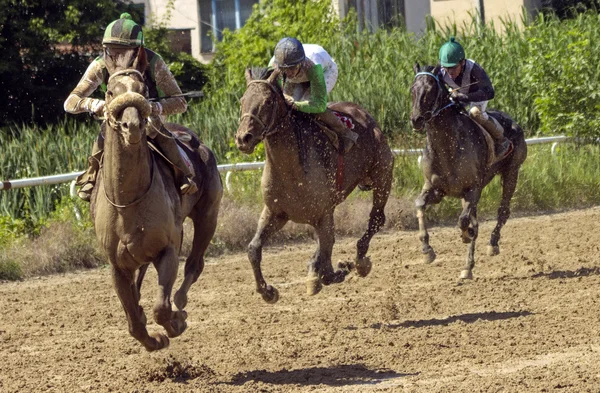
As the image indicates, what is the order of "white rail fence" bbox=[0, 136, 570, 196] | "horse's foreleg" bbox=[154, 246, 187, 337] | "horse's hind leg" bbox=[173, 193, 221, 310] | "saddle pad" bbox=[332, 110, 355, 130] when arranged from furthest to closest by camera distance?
"white rail fence" bbox=[0, 136, 570, 196]
"saddle pad" bbox=[332, 110, 355, 130]
"horse's hind leg" bbox=[173, 193, 221, 310]
"horse's foreleg" bbox=[154, 246, 187, 337]

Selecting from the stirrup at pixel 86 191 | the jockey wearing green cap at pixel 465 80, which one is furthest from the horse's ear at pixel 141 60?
the jockey wearing green cap at pixel 465 80

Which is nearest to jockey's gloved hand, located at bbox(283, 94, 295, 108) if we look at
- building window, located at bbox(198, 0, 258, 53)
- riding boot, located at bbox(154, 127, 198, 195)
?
riding boot, located at bbox(154, 127, 198, 195)

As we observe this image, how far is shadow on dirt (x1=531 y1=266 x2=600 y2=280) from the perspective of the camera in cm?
1124

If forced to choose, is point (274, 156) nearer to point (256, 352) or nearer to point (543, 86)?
point (256, 352)

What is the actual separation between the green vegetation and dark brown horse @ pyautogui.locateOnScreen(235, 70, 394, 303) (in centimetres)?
476

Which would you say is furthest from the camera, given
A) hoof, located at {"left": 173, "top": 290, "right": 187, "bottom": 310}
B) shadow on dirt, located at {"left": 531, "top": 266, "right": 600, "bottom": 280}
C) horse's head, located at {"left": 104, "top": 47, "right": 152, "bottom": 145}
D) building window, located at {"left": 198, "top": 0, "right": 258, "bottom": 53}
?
building window, located at {"left": 198, "top": 0, "right": 258, "bottom": 53}

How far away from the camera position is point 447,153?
11.8 metres

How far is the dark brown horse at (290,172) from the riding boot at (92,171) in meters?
1.14

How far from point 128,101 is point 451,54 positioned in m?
5.89

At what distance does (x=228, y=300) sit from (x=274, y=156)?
2.37 m

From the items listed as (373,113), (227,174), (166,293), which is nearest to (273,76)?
(166,293)

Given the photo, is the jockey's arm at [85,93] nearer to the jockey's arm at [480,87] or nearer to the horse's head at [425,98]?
the horse's head at [425,98]

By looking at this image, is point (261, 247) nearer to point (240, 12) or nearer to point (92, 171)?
point (92, 171)

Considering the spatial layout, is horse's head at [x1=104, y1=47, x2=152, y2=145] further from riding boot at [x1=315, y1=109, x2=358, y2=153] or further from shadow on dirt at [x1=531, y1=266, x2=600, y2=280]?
shadow on dirt at [x1=531, y1=266, x2=600, y2=280]
